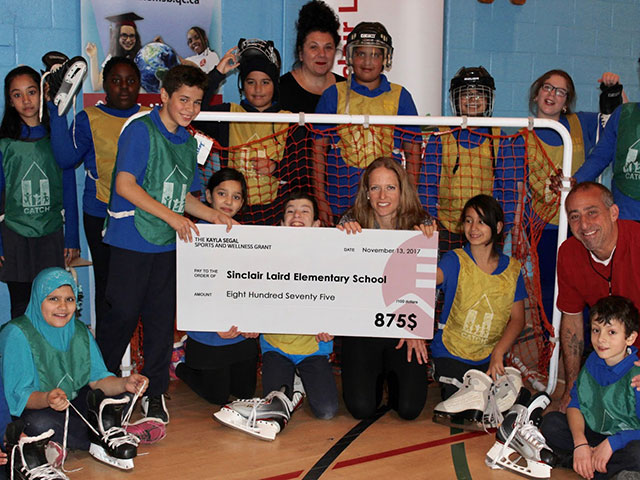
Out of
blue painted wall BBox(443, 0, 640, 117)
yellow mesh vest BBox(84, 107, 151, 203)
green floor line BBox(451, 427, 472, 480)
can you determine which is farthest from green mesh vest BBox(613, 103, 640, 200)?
yellow mesh vest BBox(84, 107, 151, 203)

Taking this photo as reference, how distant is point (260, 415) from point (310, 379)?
399mm

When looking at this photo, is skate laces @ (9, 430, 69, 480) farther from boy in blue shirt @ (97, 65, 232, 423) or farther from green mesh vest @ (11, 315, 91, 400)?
boy in blue shirt @ (97, 65, 232, 423)

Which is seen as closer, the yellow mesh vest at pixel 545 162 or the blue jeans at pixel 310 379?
the blue jeans at pixel 310 379

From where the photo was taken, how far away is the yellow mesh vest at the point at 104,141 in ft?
13.6

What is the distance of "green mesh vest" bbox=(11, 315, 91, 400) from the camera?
3.12 meters

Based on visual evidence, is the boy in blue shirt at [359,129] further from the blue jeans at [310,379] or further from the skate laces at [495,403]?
the skate laces at [495,403]

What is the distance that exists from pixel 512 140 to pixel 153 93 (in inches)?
103

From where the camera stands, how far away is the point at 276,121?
3.99 m

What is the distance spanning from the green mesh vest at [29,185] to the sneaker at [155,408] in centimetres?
126

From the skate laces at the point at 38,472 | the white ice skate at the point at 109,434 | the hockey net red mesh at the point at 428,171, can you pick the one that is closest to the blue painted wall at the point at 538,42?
the hockey net red mesh at the point at 428,171

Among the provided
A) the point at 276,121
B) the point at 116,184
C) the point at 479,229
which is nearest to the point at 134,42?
the point at 276,121

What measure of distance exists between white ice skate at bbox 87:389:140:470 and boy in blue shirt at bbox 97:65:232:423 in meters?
0.35

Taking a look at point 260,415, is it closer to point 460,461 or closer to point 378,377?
point 378,377

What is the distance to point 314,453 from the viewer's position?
10.8ft
